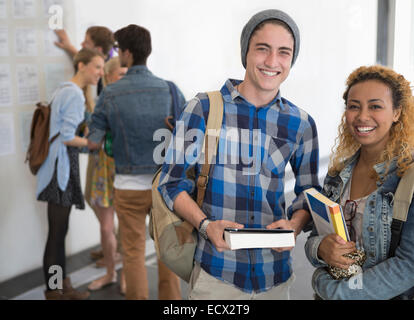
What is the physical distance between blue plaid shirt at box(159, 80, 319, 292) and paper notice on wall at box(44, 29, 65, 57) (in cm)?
215

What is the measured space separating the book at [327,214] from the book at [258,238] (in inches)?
4.2

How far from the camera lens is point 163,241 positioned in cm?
168

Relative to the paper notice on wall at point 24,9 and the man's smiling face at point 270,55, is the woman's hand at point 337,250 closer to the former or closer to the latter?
the man's smiling face at point 270,55

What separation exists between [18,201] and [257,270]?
91.4 inches

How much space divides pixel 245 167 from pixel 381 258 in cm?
53

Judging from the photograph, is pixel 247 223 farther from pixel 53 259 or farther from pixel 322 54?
pixel 53 259

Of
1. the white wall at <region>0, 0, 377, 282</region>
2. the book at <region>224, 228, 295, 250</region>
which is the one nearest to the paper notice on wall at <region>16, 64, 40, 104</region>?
the white wall at <region>0, 0, 377, 282</region>

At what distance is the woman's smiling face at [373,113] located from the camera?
1.43 meters

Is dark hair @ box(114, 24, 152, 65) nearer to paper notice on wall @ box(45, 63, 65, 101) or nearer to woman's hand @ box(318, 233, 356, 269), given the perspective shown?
paper notice on wall @ box(45, 63, 65, 101)

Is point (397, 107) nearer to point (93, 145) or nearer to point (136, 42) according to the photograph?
point (136, 42)

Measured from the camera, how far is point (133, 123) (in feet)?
8.66

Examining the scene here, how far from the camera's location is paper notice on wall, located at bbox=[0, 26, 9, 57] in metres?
3.15

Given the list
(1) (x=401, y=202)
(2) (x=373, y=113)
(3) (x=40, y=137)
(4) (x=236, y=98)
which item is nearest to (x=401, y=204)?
(1) (x=401, y=202)

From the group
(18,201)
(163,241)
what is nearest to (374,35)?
(163,241)
